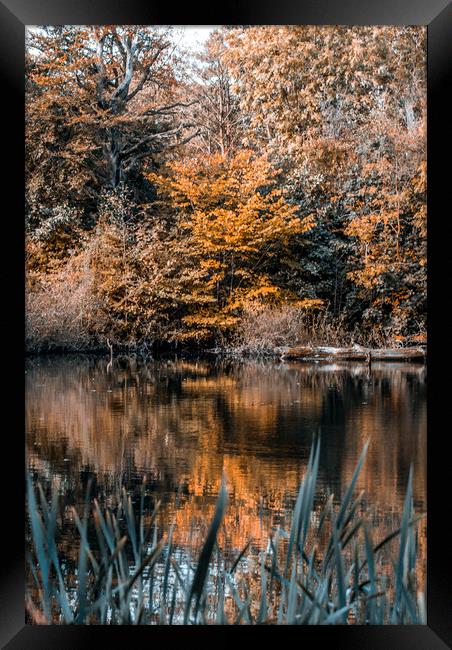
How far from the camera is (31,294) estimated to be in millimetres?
5164

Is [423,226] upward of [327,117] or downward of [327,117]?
downward

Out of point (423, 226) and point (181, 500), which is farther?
point (423, 226)

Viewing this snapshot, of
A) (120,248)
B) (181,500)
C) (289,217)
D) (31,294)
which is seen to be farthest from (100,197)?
(181,500)

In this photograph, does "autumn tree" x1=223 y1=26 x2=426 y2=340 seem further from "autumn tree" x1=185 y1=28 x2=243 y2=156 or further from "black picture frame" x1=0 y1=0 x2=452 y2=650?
"black picture frame" x1=0 y1=0 x2=452 y2=650

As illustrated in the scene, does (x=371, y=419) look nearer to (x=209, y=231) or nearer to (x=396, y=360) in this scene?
(x=396, y=360)

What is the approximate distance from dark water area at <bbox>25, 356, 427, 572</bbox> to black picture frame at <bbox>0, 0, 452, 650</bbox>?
3.99 feet

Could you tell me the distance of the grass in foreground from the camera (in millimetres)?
2357

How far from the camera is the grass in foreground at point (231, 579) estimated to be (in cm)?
236

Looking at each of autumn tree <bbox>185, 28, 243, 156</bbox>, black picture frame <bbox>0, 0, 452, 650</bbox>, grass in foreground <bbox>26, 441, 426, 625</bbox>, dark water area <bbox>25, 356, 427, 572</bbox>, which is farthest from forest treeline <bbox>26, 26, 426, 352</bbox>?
black picture frame <bbox>0, 0, 452, 650</bbox>

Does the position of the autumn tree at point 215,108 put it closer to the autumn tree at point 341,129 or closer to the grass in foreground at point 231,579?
the autumn tree at point 341,129
